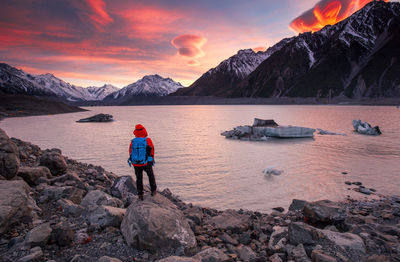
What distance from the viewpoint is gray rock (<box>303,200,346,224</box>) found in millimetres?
6418

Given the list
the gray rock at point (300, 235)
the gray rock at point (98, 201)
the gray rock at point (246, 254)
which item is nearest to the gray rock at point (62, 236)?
the gray rock at point (98, 201)

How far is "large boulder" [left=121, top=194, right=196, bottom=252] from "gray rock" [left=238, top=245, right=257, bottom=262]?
1031 millimetres

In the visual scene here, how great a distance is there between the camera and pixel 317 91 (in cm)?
19088

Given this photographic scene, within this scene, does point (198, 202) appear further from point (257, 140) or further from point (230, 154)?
point (257, 140)

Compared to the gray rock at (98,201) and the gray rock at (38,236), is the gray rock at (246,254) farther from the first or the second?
the gray rock at (38,236)

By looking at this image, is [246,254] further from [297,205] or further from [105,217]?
[297,205]

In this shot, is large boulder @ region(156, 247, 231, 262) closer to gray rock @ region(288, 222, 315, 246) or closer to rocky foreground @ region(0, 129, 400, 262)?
rocky foreground @ region(0, 129, 400, 262)

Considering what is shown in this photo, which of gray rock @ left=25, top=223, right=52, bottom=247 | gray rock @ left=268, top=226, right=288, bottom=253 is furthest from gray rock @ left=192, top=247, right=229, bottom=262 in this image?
gray rock @ left=25, top=223, right=52, bottom=247

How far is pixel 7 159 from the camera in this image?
670 centimetres

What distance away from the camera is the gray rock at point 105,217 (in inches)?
211

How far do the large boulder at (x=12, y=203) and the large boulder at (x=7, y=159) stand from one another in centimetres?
156

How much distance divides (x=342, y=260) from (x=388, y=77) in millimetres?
206242

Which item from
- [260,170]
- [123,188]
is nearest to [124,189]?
[123,188]

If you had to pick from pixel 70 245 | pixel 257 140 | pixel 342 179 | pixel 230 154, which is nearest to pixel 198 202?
pixel 70 245
